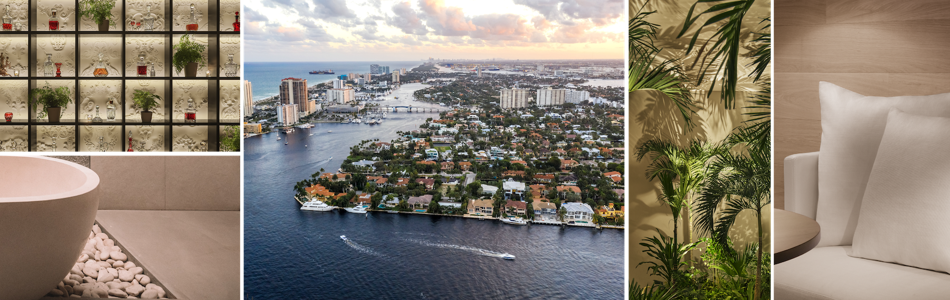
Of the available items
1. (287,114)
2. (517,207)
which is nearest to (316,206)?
(287,114)

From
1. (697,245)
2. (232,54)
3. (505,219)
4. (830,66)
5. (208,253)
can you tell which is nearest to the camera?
(830,66)

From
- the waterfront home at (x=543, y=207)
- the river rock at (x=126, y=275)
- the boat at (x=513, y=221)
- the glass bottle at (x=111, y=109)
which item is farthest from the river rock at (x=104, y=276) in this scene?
the waterfront home at (x=543, y=207)

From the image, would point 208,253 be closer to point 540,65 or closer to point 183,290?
point 183,290

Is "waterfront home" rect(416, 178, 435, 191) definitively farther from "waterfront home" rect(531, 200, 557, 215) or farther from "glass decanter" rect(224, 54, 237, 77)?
"glass decanter" rect(224, 54, 237, 77)

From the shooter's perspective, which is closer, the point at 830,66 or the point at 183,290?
the point at 830,66

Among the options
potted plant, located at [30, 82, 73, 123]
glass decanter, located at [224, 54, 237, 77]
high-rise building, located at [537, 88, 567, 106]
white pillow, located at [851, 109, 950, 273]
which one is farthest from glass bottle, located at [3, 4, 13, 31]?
white pillow, located at [851, 109, 950, 273]

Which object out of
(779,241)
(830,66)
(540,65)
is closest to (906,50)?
(830,66)
